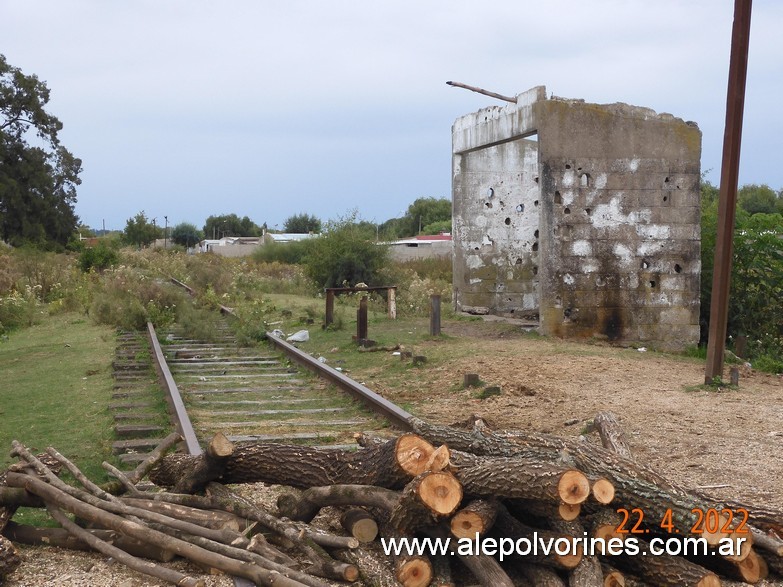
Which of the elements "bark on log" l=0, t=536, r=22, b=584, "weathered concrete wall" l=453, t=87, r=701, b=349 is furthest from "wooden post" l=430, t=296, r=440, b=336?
"bark on log" l=0, t=536, r=22, b=584

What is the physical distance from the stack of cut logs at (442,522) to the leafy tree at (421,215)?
8334cm

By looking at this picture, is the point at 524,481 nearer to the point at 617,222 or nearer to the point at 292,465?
the point at 292,465

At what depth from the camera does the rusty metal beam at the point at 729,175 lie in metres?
11.1

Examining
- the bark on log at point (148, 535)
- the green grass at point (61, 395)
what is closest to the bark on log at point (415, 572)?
the bark on log at point (148, 535)

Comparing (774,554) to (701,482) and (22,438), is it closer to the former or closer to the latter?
(701,482)

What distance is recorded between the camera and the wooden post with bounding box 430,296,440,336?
15812 millimetres

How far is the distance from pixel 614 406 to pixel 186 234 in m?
106

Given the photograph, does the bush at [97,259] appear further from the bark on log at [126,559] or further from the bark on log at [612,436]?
the bark on log at [126,559]

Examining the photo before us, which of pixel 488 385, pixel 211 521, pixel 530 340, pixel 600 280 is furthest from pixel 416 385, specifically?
pixel 211 521

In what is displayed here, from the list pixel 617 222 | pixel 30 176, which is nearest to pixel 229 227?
pixel 30 176

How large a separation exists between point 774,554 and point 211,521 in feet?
9.52

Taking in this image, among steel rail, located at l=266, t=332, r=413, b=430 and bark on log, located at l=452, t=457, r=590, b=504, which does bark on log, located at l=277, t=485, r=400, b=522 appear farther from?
steel rail, located at l=266, t=332, r=413, b=430

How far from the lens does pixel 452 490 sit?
450 centimetres

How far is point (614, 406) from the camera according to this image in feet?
31.5
